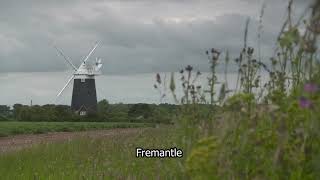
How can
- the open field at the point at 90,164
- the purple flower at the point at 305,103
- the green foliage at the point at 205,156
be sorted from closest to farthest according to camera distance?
the purple flower at the point at 305,103 < the green foliage at the point at 205,156 < the open field at the point at 90,164

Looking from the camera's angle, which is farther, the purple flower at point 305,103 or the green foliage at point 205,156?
the green foliage at point 205,156

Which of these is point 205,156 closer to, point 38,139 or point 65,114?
point 38,139

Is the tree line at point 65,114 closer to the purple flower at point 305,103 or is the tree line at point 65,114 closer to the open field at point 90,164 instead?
the open field at point 90,164

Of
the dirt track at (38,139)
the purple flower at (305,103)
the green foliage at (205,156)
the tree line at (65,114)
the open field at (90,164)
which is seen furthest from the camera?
the tree line at (65,114)

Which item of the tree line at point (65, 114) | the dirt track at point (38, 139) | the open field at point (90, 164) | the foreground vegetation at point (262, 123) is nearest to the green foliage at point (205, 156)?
the foreground vegetation at point (262, 123)

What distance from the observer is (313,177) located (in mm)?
2906

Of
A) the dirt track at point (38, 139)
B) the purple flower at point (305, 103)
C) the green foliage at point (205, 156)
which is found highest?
the purple flower at point (305, 103)

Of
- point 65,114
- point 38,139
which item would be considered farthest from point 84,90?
point 38,139

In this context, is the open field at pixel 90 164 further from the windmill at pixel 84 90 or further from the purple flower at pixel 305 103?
the windmill at pixel 84 90

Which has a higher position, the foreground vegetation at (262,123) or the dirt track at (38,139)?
the foreground vegetation at (262,123)

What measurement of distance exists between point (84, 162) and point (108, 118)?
4941 cm

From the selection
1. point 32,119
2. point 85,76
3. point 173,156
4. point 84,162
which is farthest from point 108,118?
point 173,156

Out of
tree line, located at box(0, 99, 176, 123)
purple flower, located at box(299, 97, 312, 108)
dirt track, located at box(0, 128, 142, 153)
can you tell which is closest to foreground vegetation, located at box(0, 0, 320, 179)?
purple flower, located at box(299, 97, 312, 108)

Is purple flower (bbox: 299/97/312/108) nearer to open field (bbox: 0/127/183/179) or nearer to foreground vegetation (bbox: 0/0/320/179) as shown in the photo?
foreground vegetation (bbox: 0/0/320/179)
